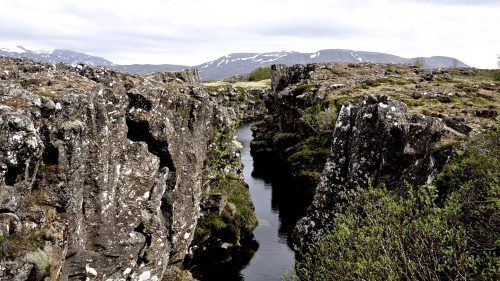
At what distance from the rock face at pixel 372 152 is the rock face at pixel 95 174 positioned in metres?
12.8

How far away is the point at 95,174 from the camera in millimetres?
29297

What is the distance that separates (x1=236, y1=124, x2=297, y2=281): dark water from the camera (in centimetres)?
4959

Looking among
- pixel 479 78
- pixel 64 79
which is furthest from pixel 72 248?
pixel 479 78

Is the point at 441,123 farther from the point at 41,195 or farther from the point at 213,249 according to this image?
the point at 41,195

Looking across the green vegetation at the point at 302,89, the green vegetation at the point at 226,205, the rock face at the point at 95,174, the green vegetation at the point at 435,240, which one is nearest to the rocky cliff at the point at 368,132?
the green vegetation at the point at 302,89

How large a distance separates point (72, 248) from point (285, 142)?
249 ft

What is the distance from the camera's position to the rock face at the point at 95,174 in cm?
2284

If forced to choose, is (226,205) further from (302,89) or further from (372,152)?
(302,89)

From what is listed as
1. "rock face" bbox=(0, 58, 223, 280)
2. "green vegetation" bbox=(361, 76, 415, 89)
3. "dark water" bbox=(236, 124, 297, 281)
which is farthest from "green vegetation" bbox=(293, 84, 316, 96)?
"rock face" bbox=(0, 58, 223, 280)

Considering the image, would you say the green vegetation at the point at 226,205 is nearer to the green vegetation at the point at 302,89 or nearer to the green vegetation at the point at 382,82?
the green vegetation at the point at 302,89

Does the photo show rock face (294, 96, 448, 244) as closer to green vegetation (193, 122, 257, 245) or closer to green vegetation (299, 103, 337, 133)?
green vegetation (193, 122, 257, 245)

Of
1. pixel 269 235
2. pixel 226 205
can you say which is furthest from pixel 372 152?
pixel 269 235

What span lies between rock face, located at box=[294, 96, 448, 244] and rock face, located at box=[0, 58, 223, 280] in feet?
42.0

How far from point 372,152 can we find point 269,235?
2108 centimetres
